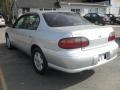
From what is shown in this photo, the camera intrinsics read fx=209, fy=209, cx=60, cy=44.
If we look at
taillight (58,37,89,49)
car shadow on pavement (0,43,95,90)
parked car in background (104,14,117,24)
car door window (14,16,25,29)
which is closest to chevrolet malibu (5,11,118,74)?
taillight (58,37,89,49)

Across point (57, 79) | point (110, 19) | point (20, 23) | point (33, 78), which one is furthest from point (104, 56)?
point (110, 19)

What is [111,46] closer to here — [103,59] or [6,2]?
[103,59]

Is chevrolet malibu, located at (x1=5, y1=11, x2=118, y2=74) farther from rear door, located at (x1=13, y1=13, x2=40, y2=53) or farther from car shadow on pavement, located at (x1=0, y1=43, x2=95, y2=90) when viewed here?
car shadow on pavement, located at (x1=0, y1=43, x2=95, y2=90)

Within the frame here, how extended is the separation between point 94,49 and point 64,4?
28464mm

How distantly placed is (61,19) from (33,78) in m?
1.67

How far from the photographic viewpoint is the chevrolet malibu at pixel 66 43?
4.35 meters

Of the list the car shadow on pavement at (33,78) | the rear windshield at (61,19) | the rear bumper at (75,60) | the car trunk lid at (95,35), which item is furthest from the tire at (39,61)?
the car trunk lid at (95,35)

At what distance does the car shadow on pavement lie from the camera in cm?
463

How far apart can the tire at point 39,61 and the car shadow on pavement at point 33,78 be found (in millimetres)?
151

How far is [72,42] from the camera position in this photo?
14.3 ft

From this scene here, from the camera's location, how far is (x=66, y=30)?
4609 millimetres

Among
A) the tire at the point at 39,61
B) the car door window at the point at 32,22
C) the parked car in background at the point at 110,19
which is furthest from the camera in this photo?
the parked car in background at the point at 110,19

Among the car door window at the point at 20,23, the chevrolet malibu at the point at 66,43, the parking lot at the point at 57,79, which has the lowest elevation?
the parking lot at the point at 57,79

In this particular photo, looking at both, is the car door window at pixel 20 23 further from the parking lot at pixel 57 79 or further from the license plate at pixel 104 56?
the license plate at pixel 104 56
